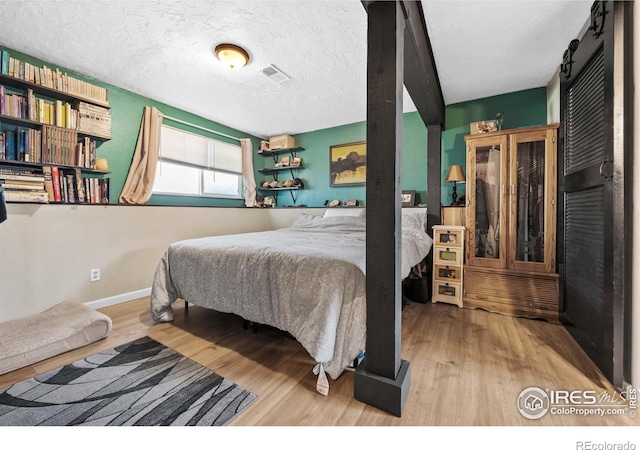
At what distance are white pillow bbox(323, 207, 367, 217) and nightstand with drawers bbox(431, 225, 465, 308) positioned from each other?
96 cm

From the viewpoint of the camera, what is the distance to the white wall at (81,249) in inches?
83.7

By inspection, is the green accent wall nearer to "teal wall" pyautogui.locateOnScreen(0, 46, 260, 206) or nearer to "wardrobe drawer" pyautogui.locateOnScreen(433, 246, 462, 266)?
"wardrobe drawer" pyautogui.locateOnScreen(433, 246, 462, 266)

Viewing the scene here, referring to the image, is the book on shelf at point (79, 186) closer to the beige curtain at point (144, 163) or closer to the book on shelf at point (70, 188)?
the book on shelf at point (70, 188)

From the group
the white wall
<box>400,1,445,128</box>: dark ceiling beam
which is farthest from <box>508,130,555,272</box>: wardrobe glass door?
the white wall

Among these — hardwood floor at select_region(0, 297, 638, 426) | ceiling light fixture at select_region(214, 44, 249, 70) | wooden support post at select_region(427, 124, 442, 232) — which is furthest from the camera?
wooden support post at select_region(427, 124, 442, 232)

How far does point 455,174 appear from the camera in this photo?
2912mm

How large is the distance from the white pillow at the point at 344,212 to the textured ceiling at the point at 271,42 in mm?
1370

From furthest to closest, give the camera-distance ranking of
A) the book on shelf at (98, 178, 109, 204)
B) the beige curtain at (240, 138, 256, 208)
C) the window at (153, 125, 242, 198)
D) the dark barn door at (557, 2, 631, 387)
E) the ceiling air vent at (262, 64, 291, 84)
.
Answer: the beige curtain at (240, 138, 256, 208)
the window at (153, 125, 242, 198)
the book on shelf at (98, 178, 109, 204)
the ceiling air vent at (262, 64, 291, 84)
the dark barn door at (557, 2, 631, 387)

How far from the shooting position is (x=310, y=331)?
143cm

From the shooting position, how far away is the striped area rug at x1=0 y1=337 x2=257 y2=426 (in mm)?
1188

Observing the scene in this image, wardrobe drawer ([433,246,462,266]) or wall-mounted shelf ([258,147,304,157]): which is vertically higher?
wall-mounted shelf ([258,147,304,157])

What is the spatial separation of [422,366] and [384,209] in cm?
104

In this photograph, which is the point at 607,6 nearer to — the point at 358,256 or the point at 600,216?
the point at 600,216

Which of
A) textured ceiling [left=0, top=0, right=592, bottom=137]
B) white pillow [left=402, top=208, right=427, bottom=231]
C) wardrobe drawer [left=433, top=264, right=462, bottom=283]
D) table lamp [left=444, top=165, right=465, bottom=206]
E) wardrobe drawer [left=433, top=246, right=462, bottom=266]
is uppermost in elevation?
textured ceiling [left=0, top=0, right=592, bottom=137]
